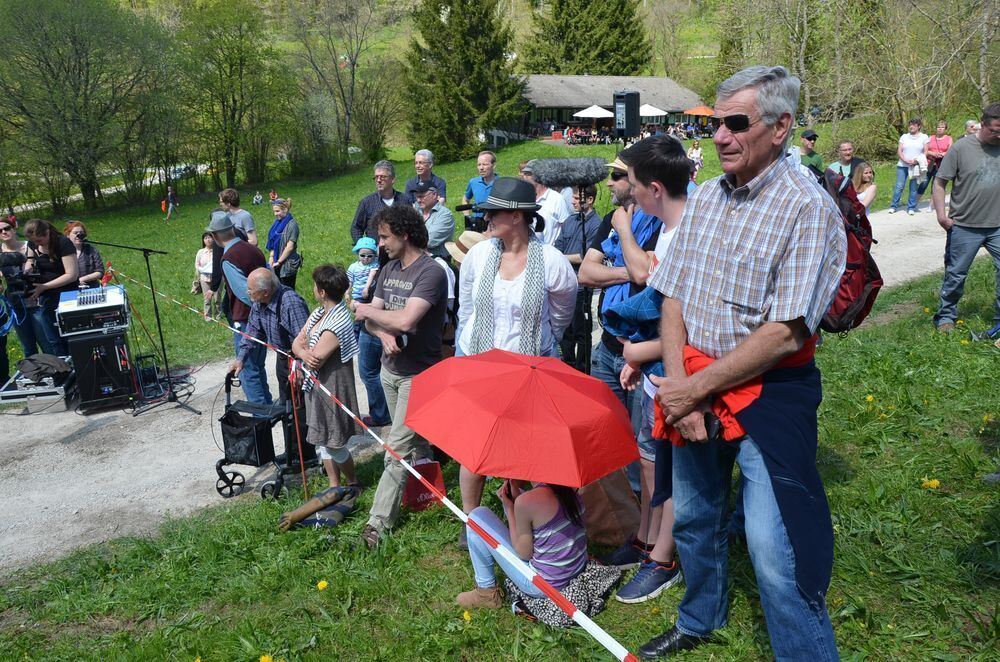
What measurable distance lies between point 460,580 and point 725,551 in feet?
5.10

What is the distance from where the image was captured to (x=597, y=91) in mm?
54125

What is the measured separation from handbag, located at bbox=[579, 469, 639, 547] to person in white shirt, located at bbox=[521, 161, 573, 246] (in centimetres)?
256

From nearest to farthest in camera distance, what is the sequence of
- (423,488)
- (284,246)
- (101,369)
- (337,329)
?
(423,488)
(337,329)
(101,369)
(284,246)

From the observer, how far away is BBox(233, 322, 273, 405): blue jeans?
633 cm

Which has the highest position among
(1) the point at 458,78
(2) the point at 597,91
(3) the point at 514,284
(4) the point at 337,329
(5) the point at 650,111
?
(1) the point at 458,78

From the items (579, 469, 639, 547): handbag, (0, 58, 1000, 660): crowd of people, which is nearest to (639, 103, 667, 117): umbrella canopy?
(0, 58, 1000, 660): crowd of people

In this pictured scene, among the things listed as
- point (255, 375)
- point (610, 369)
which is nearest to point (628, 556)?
point (610, 369)

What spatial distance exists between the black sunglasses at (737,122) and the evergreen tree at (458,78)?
42799mm

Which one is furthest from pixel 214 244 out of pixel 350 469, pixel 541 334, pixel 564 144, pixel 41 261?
pixel 564 144

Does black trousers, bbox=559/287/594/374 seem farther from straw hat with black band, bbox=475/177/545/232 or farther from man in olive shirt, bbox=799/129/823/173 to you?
man in olive shirt, bbox=799/129/823/173

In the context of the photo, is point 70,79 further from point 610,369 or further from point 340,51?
point 610,369

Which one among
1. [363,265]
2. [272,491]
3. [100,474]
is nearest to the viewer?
[272,491]

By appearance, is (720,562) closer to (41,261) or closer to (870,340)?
(870,340)

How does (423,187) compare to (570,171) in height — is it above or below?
below
